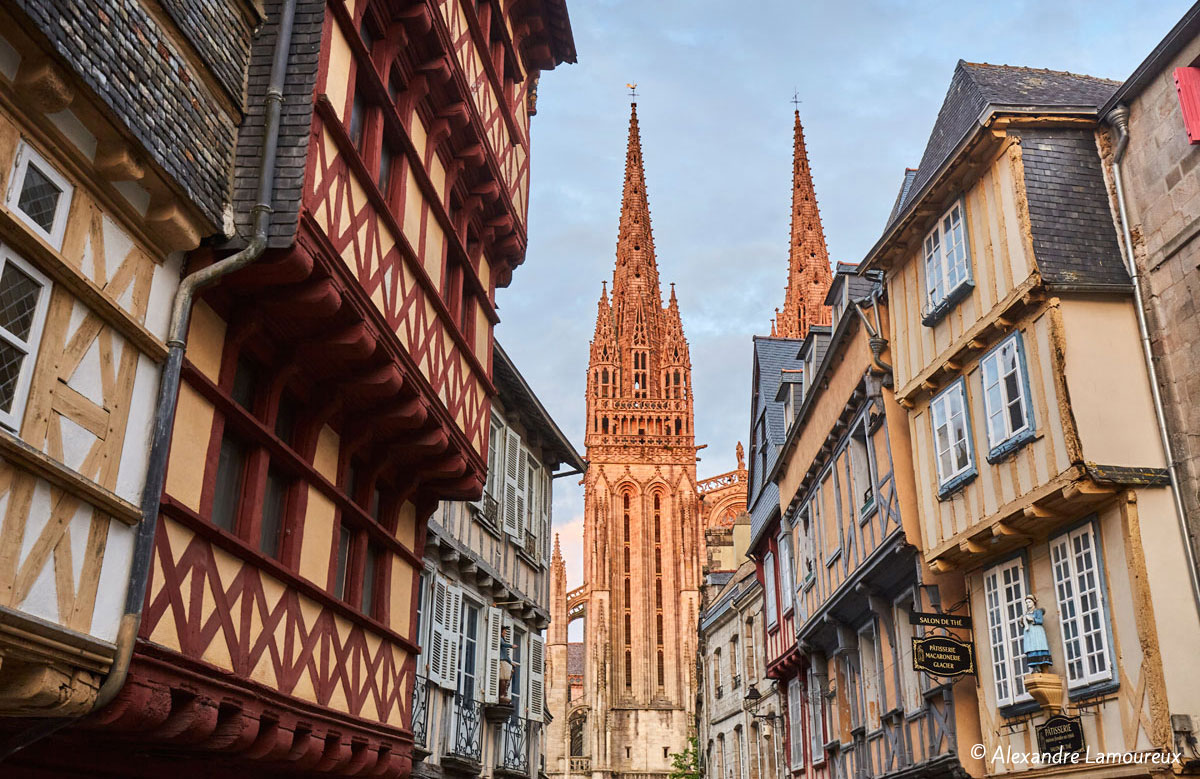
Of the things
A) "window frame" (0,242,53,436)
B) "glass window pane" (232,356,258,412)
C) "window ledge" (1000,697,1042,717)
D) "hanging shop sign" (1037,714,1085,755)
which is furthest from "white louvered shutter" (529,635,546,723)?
"window frame" (0,242,53,436)

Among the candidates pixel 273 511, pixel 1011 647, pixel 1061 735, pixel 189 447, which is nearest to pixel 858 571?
pixel 1011 647

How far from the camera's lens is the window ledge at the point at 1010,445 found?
10016 millimetres

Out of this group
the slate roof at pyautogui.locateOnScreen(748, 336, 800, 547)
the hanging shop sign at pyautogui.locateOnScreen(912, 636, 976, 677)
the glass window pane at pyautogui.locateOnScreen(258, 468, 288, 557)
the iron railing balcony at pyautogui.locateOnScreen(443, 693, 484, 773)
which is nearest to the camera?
the glass window pane at pyautogui.locateOnScreen(258, 468, 288, 557)

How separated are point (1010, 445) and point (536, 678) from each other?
36.6 ft

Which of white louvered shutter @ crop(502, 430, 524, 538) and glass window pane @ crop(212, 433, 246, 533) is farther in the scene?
white louvered shutter @ crop(502, 430, 524, 538)

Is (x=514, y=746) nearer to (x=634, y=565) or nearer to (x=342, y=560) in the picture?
(x=342, y=560)

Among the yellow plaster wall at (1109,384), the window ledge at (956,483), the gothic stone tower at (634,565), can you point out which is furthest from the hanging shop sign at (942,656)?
the gothic stone tower at (634,565)

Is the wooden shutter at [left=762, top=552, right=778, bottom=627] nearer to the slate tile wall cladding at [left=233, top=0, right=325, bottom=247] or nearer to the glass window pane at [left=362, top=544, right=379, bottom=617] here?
the glass window pane at [left=362, top=544, right=379, bottom=617]

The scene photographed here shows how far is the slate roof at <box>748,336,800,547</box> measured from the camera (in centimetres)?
2214

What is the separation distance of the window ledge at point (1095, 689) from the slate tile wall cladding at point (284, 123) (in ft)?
24.0

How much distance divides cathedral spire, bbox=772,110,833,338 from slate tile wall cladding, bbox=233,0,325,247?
245 ft

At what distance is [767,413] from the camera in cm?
2258

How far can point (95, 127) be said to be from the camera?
19.6 feet

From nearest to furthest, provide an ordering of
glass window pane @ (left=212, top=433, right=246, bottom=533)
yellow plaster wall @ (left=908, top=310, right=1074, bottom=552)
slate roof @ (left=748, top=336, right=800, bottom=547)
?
glass window pane @ (left=212, top=433, right=246, bottom=533) → yellow plaster wall @ (left=908, top=310, right=1074, bottom=552) → slate roof @ (left=748, top=336, right=800, bottom=547)
